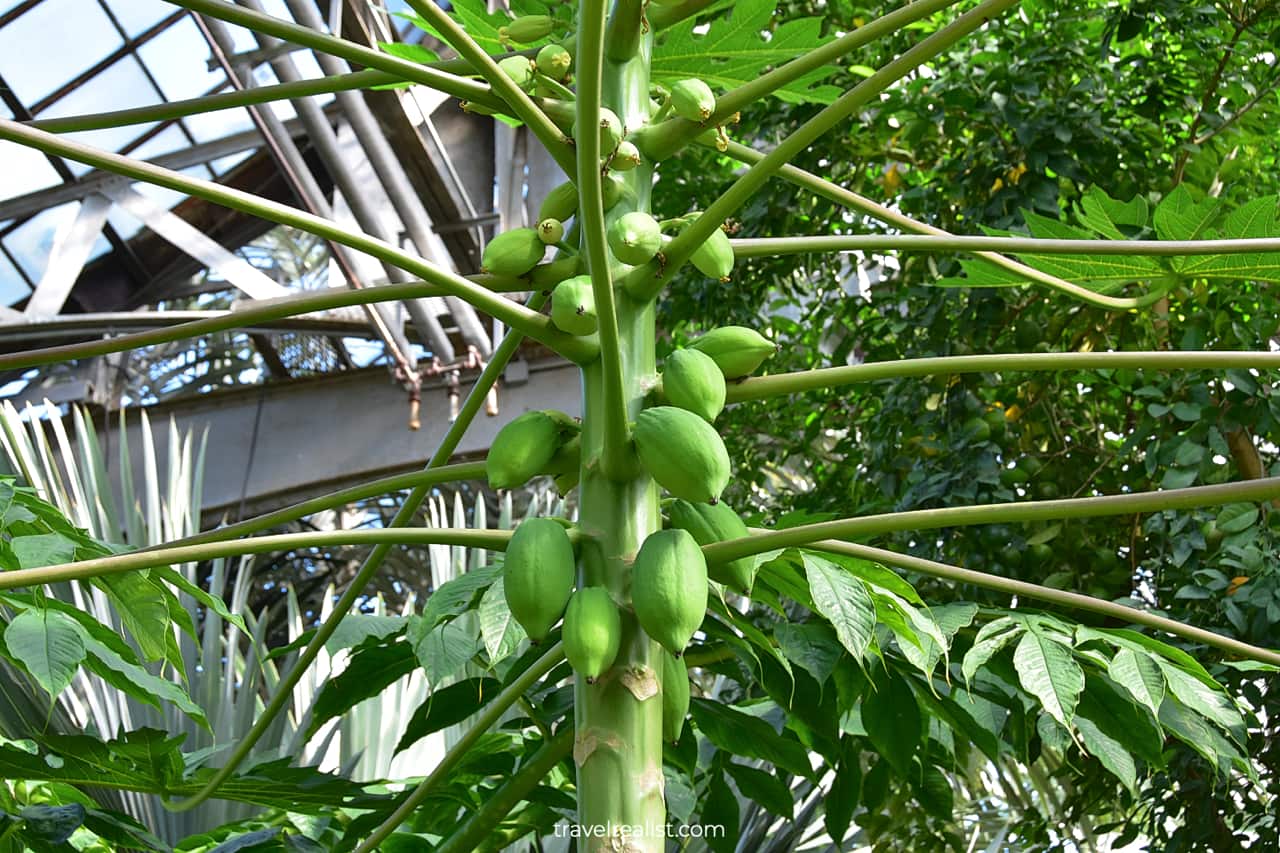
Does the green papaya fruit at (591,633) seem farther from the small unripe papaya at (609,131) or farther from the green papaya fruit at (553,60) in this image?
the green papaya fruit at (553,60)

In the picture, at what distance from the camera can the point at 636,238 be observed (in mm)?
830

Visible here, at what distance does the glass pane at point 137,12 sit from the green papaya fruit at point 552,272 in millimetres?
5232

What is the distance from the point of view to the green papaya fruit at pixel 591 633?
73cm

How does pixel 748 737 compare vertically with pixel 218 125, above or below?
below

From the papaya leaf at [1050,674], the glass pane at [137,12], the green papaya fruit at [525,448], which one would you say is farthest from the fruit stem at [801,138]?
the glass pane at [137,12]

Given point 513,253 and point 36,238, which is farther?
point 36,238

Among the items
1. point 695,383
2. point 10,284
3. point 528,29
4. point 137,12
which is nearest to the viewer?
point 695,383

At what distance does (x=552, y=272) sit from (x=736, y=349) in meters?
0.14

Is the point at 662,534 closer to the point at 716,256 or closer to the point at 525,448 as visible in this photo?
the point at 525,448

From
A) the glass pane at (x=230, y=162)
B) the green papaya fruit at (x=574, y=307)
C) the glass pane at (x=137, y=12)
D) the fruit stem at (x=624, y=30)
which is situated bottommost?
the green papaya fruit at (x=574, y=307)

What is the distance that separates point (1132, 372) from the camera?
6.71ft

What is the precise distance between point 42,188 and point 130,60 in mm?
719

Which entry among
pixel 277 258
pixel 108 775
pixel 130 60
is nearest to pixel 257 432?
pixel 277 258

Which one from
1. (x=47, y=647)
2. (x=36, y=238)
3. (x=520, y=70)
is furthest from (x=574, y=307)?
(x=36, y=238)
